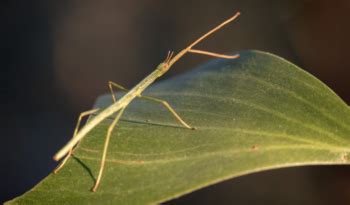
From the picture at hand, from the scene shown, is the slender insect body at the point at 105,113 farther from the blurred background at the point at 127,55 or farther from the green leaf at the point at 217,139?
the blurred background at the point at 127,55

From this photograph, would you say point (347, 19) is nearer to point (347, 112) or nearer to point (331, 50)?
point (331, 50)

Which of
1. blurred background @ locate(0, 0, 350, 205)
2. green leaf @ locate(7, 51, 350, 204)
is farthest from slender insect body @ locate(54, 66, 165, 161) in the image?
blurred background @ locate(0, 0, 350, 205)

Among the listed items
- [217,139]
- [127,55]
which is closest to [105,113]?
[217,139]

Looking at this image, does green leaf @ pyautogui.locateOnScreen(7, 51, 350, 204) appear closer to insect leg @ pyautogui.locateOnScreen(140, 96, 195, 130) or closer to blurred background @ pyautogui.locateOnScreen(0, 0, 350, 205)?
insect leg @ pyautogui.locateOnScreen(140, 96, 195, 130)

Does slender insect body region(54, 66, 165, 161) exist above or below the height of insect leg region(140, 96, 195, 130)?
below

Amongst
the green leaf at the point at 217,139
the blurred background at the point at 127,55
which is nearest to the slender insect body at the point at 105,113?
the green leaf at the point at 217,139

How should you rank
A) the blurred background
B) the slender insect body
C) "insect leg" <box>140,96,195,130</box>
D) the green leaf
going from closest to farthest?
the green leaf → "insect leg" <box>140,96,195,130</box> → the slender insect body → the blurred background
